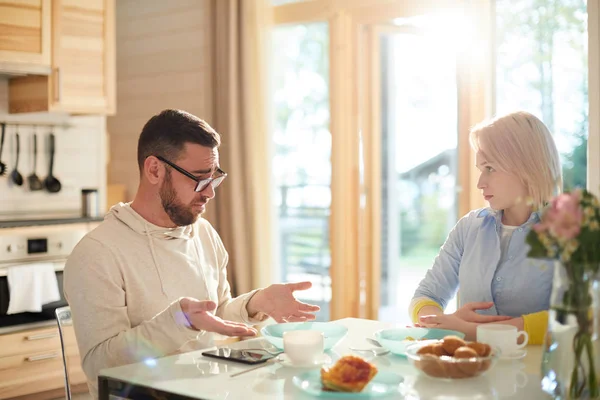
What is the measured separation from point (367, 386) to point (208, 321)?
475 mm

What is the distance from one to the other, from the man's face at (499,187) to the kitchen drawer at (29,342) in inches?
97.9

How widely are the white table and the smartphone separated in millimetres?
21

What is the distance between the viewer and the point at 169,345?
Result: 6.43ft

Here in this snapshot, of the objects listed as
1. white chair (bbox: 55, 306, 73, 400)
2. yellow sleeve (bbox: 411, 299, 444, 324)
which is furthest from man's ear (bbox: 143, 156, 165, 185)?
yellow sleeve (bbox: 411, 299, 444, 324)

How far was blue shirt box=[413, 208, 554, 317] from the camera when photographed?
A: 2.25m

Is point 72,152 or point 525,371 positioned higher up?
point 72,152

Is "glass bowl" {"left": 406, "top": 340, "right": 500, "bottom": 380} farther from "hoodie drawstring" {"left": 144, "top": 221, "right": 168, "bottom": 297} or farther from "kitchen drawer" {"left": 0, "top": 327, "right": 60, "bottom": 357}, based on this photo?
"kitchen drawer" {"left": 0, "top": 327, "right": 60, "bottom": 357}

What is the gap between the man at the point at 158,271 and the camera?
197 centimetres

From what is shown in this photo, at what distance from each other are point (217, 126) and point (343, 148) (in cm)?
86

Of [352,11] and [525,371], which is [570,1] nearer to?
[352,11]

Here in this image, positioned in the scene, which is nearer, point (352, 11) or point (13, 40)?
point (13, 40)

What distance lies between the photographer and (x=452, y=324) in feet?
6.55

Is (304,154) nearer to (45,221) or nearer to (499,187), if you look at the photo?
(45,221)

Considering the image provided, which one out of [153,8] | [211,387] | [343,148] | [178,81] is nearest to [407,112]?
[343,148]
